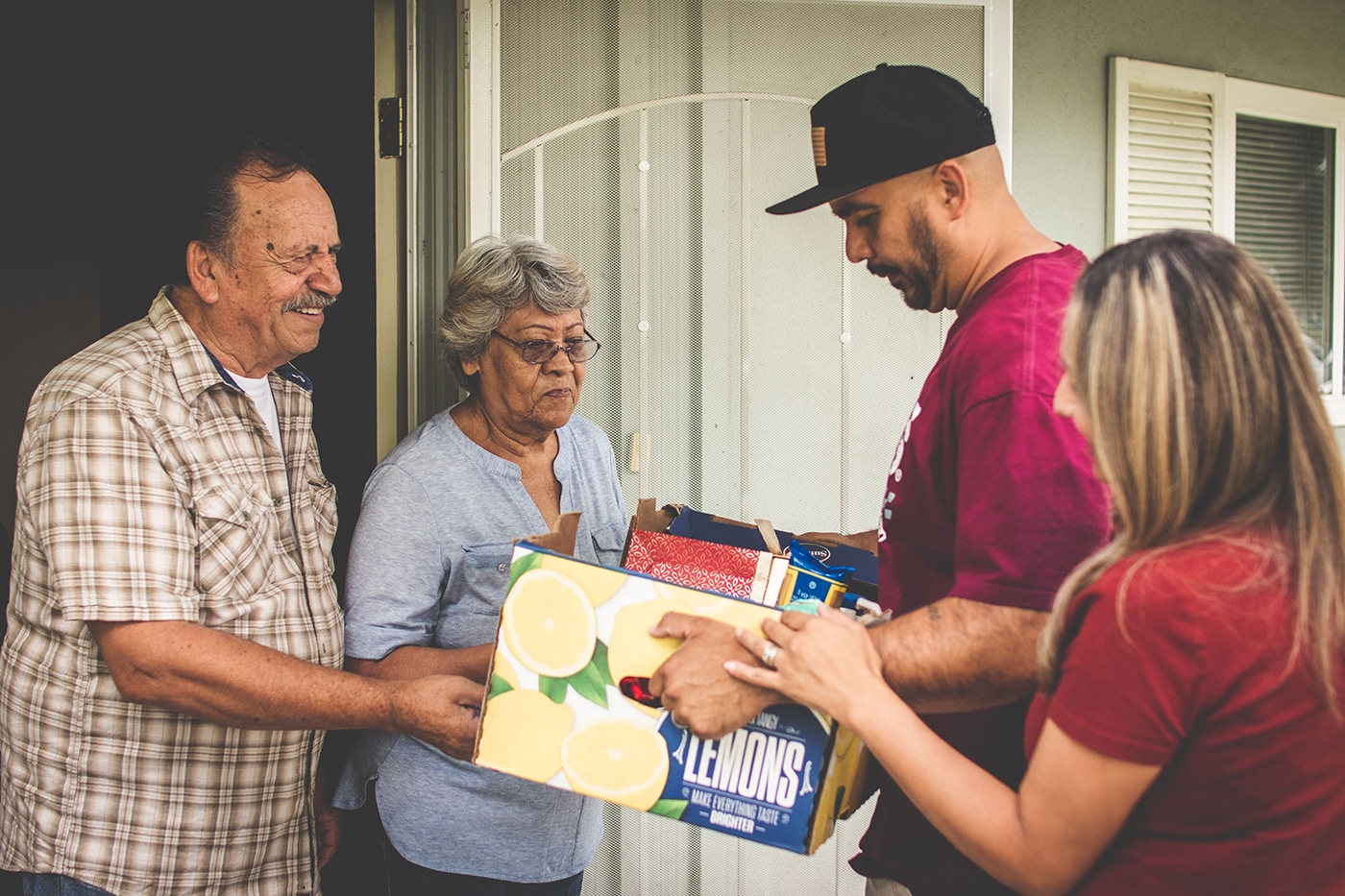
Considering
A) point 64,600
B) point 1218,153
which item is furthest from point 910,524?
point 1218,153

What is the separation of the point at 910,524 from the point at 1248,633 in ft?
1.88

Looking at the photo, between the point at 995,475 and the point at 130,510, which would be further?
the point at 130,510

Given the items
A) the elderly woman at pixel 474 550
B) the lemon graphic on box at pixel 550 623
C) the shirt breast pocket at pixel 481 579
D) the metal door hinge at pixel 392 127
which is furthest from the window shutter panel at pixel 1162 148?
the lemon graphic on box at pixel 550 623

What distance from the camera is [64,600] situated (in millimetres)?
1396

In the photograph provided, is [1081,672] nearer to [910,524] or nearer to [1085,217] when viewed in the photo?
[910,524]

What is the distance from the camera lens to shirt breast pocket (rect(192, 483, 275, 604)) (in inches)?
60.8

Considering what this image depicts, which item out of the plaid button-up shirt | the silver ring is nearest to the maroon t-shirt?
the silver ring

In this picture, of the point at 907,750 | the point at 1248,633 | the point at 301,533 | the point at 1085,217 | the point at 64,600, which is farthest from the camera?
the point at 1085,217

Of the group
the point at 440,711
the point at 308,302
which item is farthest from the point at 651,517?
the point at 308,302

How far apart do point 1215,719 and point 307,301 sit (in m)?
1.57

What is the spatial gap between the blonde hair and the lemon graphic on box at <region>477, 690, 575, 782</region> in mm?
756

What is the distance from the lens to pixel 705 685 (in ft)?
3.98

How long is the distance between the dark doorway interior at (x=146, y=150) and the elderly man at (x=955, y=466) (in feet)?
3.94

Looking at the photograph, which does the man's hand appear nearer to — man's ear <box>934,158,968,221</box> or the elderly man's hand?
the elderly man's hand
